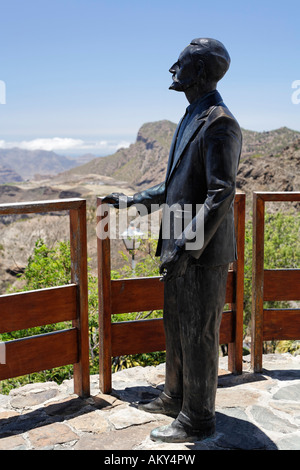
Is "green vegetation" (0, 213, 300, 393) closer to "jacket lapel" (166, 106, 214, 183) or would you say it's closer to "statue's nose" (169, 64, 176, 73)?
"jacket lapel" (166, 106, 214, 183)

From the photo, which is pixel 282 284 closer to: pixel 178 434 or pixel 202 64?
pixel 178 434

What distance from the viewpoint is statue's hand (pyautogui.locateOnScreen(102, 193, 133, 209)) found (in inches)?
126

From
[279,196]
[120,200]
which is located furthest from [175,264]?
[279,196]

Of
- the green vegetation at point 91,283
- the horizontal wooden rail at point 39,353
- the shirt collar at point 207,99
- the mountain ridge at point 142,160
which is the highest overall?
the mountain ridge at point 142,160

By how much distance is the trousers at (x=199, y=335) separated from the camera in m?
2.71

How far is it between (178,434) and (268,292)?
4.88 feet

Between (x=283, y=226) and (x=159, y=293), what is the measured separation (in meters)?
9.70

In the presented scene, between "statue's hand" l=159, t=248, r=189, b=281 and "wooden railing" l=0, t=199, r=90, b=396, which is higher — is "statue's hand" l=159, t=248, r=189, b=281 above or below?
above

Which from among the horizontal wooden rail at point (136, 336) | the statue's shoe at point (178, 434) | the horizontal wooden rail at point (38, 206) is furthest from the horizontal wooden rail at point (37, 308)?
the statue's shoe at point (178, 434)

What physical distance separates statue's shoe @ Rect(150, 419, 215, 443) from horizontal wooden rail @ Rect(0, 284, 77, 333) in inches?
38.5

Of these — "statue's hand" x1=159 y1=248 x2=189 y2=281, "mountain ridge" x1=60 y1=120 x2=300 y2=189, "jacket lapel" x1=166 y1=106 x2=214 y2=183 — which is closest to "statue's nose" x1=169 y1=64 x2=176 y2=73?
"jacket lapel" x1=166 y1=106 x2=214 y2=183

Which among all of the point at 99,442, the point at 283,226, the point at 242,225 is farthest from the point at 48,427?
the point at 283,226

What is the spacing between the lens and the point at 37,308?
3240 millimetres

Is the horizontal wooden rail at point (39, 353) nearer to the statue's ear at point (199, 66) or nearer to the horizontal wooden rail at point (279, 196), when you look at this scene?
the horizontal wooden rail at point (279, 196)
